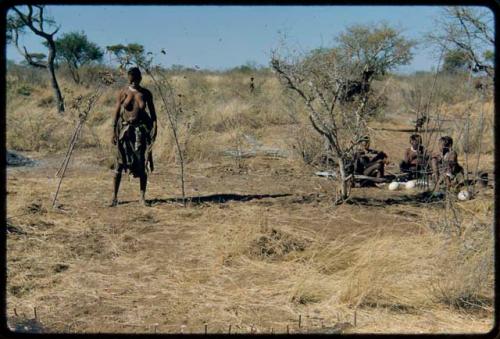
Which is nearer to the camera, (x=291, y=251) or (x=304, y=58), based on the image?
(x=291, y=251)

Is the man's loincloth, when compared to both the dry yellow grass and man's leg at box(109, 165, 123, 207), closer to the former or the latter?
man's leg at box(109, 165, 123, 207)

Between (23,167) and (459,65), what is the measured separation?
1028 cm

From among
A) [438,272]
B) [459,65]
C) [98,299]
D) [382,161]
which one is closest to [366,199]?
[382,161]

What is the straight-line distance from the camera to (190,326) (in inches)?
181

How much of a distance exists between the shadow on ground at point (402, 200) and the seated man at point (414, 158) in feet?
3.72

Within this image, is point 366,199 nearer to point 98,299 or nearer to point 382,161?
point 382,161

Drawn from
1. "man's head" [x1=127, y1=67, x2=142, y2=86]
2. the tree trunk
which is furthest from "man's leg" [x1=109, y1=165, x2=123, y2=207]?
the tree trunk

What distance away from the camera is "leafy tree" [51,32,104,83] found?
33875 mm

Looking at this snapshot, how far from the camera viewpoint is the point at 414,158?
10.7 metres

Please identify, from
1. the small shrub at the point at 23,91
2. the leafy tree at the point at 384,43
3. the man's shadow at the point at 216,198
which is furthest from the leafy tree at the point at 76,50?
the man's shadow at the point at 216,198

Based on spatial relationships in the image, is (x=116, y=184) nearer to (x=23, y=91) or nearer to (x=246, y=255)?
(x=246, y=255)

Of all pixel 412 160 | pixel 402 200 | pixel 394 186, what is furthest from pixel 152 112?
pixel 412 160

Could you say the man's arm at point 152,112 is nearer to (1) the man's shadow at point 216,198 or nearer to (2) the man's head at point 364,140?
(1) the man's shadow at point 216,198

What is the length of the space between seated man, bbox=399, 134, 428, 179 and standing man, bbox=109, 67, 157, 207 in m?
4.34
